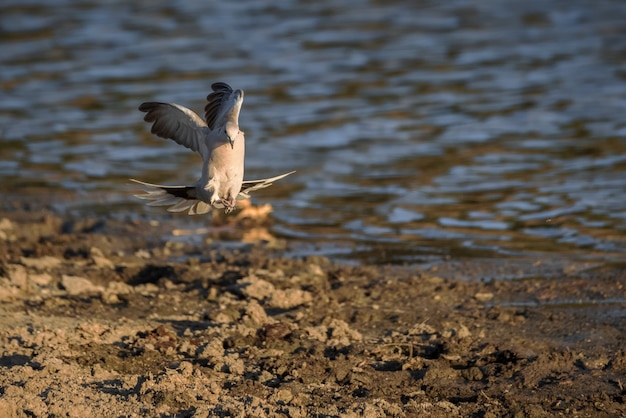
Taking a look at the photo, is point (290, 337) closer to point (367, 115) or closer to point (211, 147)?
point (211, 147)

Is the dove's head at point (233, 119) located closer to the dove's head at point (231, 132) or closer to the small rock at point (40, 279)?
the dove's head at point (231, 132)

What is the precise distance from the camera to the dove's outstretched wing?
635 cm

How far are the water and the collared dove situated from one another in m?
2.33

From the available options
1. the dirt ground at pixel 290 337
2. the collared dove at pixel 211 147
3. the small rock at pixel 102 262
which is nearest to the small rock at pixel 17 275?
the dirt ground at pixel 290 337

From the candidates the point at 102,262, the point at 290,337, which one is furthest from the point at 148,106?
the point at 102,262

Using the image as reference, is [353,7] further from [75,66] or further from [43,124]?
[43,124]

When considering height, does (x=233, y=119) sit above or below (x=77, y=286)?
above

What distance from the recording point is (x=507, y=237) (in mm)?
8961

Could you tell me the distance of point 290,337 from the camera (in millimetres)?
6590

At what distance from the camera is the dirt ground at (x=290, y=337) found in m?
5.58

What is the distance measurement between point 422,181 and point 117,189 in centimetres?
298

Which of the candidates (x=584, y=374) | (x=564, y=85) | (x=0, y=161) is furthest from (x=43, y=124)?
(x=584, y=374)

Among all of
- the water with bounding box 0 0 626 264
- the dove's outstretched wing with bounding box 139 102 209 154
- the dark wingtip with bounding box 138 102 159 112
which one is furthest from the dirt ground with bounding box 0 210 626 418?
the dark wingtip with bounding box 138 102 159 112

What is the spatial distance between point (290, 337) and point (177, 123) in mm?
1418
